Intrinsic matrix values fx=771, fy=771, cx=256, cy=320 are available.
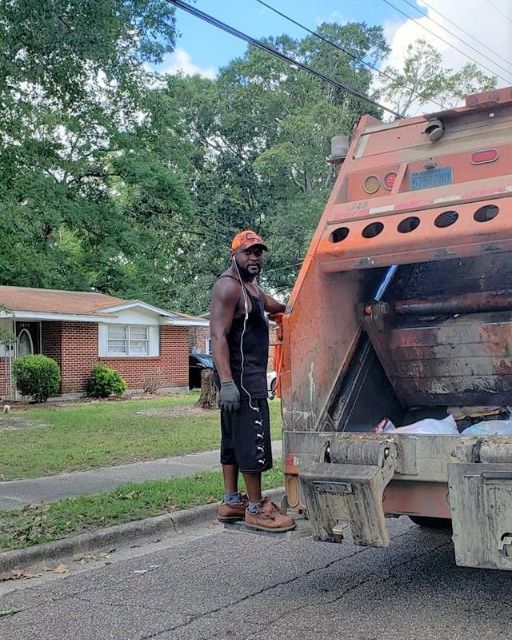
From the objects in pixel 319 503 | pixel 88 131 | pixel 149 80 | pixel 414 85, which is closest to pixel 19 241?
pixel 88 131

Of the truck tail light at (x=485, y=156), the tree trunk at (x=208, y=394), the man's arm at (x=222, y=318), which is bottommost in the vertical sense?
the tree trunk at (x=208, y=394)

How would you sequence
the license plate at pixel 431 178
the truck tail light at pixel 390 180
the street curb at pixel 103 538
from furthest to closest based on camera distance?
the street curb at pixel 103 538 < the truck tail light at pixel 390 180 < the license plate at pixel 431 178

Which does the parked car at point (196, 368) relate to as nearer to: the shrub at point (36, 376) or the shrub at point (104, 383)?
the shrub at point (104, 383)

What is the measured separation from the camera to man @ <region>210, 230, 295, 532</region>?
14.8ft

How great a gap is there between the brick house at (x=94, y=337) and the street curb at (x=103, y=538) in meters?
13.8

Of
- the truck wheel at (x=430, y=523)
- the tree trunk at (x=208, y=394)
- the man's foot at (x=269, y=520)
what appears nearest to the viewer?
the man's foot at (x=269, y=520)

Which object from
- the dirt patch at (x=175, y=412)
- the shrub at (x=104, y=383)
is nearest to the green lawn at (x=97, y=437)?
the dirt patch at (x=175, y=412)

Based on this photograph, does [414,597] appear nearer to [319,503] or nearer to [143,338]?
[319,503]

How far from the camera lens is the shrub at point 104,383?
20750 mm

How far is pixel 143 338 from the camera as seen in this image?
23672 mm

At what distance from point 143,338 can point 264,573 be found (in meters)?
19.0

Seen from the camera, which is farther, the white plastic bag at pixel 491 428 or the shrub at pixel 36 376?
the shrub at pixel 36 376

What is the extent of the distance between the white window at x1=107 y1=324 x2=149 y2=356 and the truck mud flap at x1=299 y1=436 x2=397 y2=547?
18.8 meters

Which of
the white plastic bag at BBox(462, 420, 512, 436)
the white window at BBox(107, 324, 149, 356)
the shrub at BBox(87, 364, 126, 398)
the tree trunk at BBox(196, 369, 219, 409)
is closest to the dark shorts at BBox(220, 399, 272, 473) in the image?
the white plastic bag at BBox(462, 420, 512, 436)
